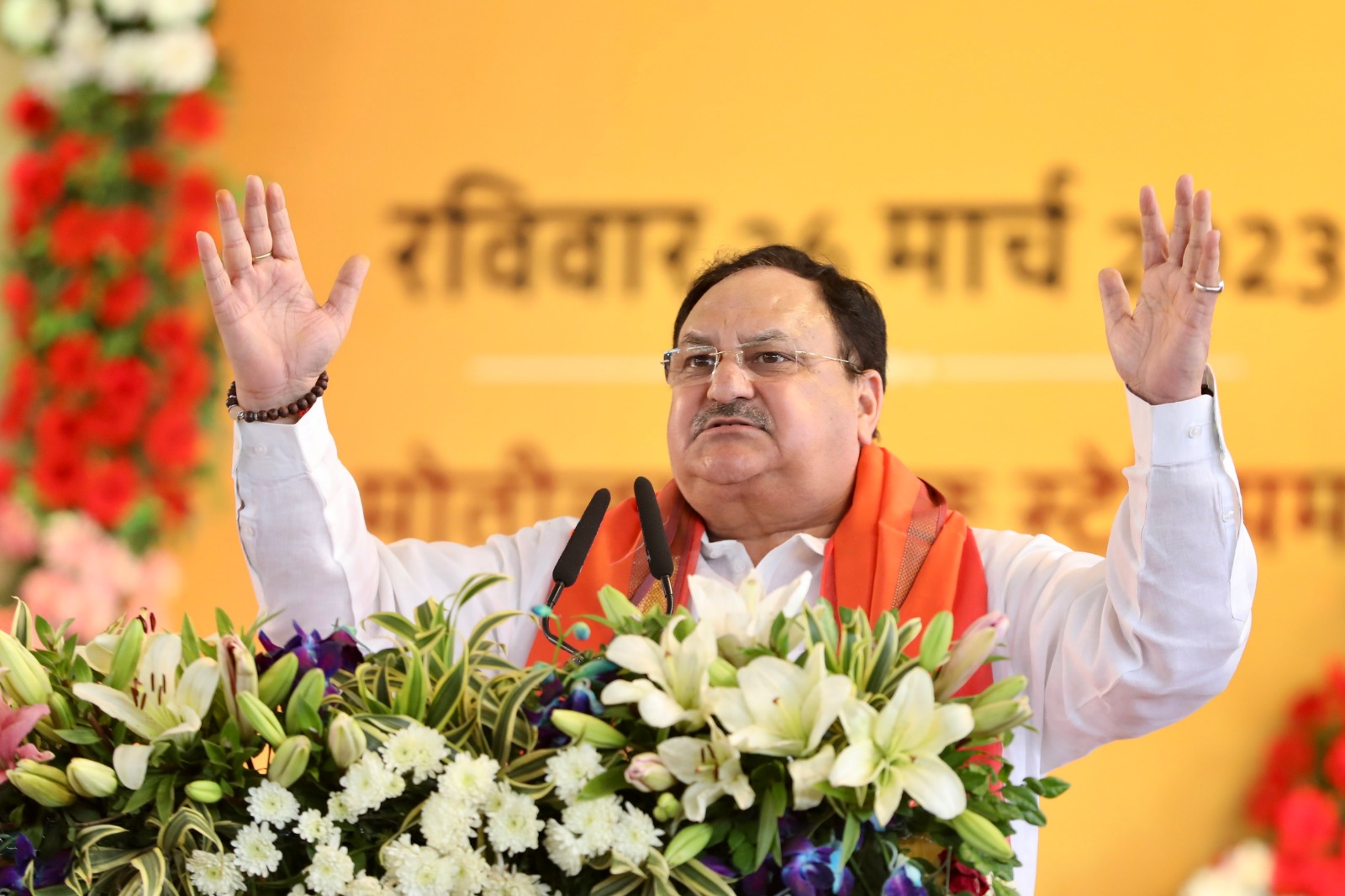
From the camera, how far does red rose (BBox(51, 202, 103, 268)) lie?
422 cm

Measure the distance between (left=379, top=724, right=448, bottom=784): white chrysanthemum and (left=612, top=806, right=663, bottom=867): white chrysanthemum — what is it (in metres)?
0.17

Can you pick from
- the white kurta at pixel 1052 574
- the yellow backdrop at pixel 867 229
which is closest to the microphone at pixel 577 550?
the white kurta at pixel 1052 574

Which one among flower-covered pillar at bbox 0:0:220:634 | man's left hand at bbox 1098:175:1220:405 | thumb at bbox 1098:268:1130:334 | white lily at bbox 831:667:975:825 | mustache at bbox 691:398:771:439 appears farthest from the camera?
flower-covered pillar at bbox 0:0:220:634

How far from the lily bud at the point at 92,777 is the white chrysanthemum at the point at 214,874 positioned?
95 mm

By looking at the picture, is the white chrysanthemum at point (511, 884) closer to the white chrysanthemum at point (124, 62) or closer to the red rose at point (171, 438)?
the red rose at point (171, 438)

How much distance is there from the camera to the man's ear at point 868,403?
255 cm

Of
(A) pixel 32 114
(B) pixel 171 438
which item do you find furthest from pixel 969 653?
(A) pixel 32 114

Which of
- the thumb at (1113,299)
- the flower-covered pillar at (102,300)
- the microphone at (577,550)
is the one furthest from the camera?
the flower-covered pillar at (102,300)

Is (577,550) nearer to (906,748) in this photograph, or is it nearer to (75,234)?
(906,748)

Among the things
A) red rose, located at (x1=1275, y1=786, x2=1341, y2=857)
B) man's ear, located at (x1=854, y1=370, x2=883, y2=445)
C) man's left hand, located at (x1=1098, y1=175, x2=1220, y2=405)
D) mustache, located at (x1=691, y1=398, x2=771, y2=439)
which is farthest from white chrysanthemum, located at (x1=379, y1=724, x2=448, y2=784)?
red rose, located at (x1=1275, y1=786, x2=1341, y2=857)

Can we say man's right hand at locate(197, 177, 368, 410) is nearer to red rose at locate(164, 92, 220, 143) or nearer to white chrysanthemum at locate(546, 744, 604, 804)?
white chrysanthemum at locate(546, 744, 604, 804)

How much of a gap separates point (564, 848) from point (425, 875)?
0.38ft

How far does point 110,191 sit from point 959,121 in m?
2.56

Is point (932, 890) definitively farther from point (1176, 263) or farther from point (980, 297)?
Result: point (980, 297)
